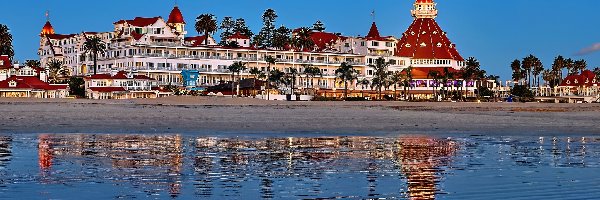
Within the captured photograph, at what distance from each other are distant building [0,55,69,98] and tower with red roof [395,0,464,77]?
207 feet

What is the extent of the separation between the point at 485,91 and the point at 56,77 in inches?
2583

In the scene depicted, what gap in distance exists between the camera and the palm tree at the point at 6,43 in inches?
5915

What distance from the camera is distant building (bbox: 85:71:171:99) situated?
113m

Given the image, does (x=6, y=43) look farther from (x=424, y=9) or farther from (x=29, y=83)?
(x=424, y=9)

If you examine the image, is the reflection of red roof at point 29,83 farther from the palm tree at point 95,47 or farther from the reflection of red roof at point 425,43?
the reflection of red roof at point 425,43

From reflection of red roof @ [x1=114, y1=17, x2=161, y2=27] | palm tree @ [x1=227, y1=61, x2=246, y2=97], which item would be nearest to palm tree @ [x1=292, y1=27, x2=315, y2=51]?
palm tree @ [x1=227, y1=61, x2=246, y2=97]

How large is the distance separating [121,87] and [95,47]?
1795 cm

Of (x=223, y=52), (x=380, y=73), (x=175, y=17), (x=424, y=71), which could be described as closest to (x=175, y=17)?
(x=175, y=17)

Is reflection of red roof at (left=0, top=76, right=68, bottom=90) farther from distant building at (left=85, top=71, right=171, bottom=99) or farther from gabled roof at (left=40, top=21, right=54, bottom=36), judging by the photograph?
gabled roof at (left=40, top=21, right=54, bottom=36)

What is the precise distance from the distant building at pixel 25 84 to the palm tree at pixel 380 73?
4625cm

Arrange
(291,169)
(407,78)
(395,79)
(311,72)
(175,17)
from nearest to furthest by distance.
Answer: (291,169) < (311,72) < (395,79) < (407,78) < (175,17)

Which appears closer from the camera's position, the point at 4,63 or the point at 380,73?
the point at 4,63

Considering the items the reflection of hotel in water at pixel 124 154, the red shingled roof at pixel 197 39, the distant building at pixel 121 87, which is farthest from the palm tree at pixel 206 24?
the reflection of hotel in water at pixel 124 154

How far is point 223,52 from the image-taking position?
450 ft
